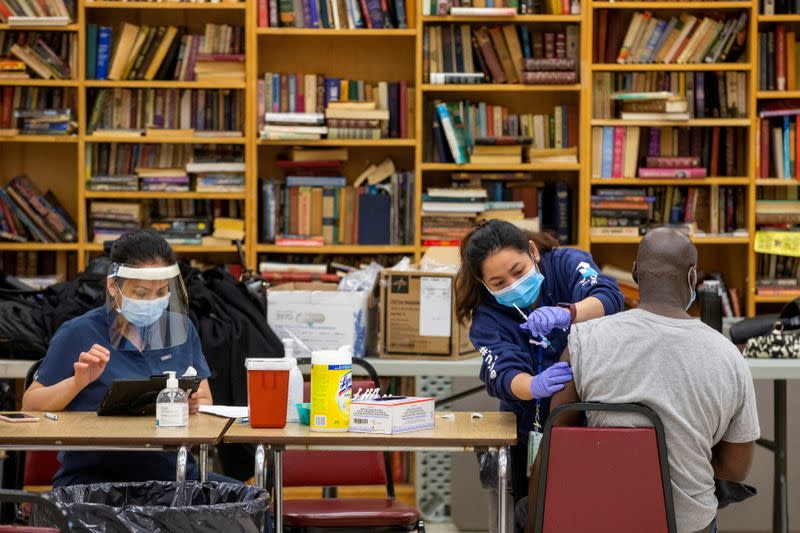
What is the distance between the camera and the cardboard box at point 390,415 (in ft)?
8.66

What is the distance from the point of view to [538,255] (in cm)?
310

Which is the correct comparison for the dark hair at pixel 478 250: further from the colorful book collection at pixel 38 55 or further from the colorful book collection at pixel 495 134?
the colorful book collection at pixel 38 55

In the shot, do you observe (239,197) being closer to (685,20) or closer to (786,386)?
(685,20)

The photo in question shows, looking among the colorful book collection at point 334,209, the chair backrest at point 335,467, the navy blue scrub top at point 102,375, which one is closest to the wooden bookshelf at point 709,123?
the colorful book collection at point 334,209

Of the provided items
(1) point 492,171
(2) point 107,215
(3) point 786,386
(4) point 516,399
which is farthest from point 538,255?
(2) point 107,215

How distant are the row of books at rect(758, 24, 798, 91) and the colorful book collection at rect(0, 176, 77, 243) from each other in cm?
359

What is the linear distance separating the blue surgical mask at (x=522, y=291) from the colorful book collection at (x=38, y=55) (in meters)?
3.50

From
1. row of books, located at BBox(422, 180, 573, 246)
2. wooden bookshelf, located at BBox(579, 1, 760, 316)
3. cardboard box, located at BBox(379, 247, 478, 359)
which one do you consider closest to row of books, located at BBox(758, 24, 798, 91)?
wooden bookshelf, located at BBox(579, 1, 760, 316)

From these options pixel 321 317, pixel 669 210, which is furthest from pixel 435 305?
pixel 669 210

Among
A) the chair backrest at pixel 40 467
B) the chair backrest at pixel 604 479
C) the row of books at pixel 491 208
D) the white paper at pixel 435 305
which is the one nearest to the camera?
the chair backrest at pixel 604 479

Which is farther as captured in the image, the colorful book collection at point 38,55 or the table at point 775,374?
the colorful book collection at point 38,55

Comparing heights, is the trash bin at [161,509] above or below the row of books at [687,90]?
below

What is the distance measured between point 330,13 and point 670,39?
1.74 meters

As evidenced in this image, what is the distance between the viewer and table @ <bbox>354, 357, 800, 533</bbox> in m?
4.11
